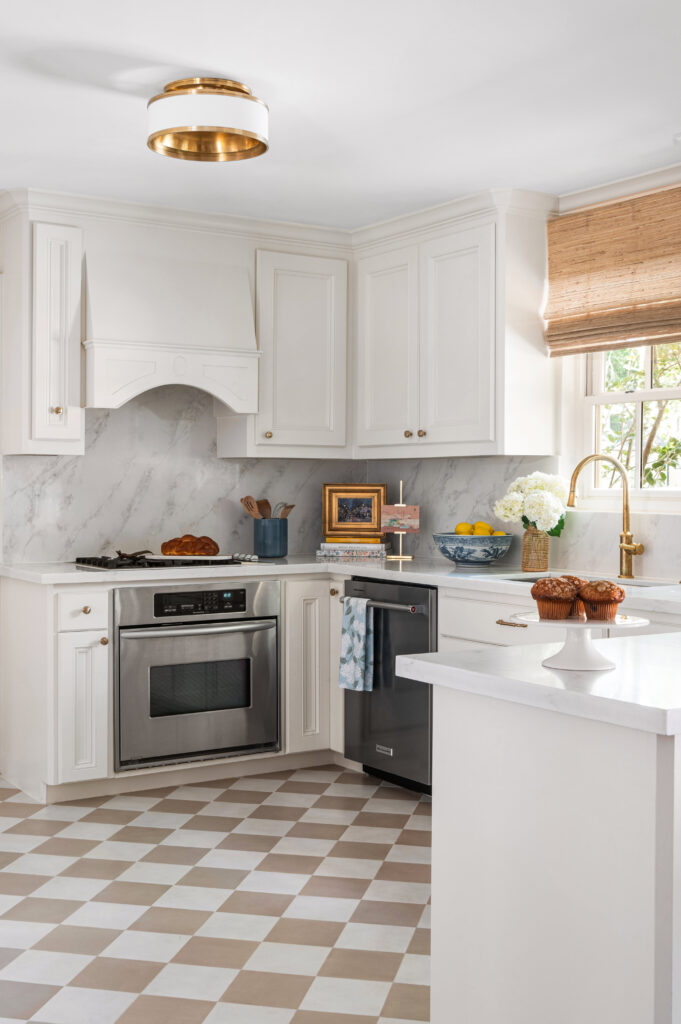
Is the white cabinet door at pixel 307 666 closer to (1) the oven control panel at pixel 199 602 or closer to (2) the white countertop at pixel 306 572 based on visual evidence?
(2) the white countertop at pixel 306 572

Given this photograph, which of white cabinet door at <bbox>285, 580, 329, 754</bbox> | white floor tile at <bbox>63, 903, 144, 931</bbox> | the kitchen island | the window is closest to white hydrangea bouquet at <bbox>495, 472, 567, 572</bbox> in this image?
the window

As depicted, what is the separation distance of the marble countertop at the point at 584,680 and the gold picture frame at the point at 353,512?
251 centimetres

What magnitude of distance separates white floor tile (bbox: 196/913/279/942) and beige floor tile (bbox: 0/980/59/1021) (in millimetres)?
470

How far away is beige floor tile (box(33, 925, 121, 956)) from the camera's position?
9.02 feet

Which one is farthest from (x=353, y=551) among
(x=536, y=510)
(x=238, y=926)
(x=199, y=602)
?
(x=238, y=926)

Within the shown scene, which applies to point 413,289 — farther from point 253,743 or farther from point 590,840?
point 590,840

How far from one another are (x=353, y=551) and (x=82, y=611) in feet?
4.19

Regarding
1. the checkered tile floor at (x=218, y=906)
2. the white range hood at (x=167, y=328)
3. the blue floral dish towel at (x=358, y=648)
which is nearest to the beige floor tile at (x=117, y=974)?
the checkered tile floor at (x=218, y=906)

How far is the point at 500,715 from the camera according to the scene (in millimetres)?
1962

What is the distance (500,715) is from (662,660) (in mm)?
373

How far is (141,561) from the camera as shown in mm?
4219

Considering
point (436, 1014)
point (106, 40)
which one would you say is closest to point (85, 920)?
point (436, 1014)

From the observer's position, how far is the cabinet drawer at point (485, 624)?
3561 millimetres

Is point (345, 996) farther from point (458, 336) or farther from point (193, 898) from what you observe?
point (458, 336)
